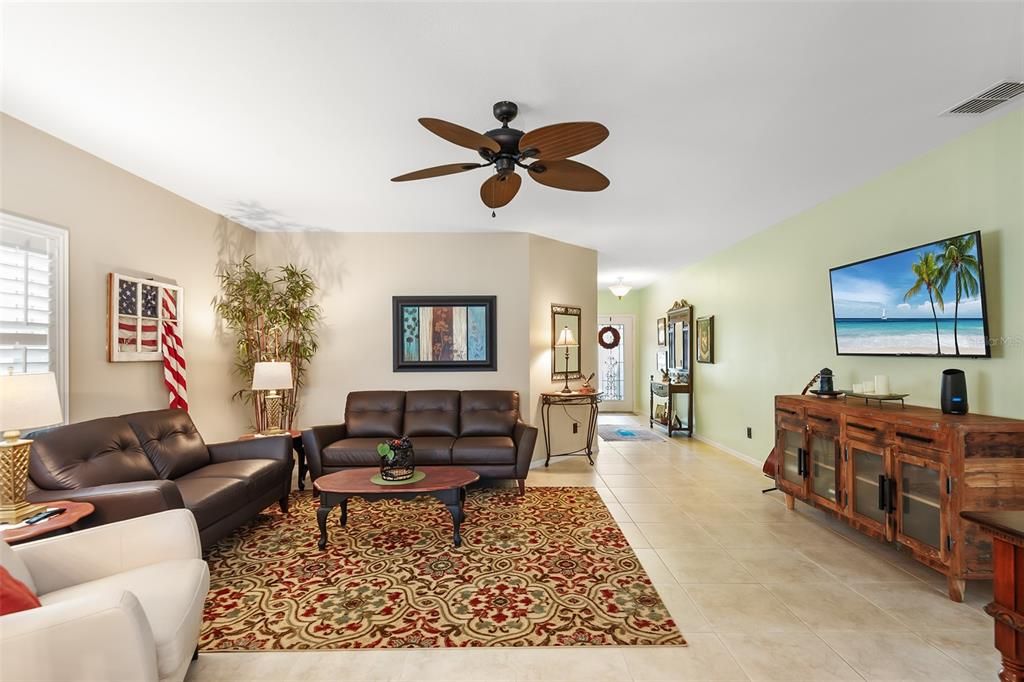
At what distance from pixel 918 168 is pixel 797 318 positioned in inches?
66.1

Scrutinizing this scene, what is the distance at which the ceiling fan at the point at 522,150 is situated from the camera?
2.17 metres

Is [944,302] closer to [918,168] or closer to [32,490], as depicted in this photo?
[918,168]

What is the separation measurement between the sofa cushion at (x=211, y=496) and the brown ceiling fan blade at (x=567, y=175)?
2687 mm

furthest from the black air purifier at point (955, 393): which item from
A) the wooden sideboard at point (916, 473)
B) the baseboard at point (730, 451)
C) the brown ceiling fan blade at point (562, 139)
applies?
the baseboard at point (730, 451)

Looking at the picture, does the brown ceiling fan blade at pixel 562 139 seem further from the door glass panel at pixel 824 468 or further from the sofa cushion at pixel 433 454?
the sofa cushion at pixel 433 454

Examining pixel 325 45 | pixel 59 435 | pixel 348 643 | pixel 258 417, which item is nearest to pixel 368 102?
pixel 325 45

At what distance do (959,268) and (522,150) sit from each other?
2756 mm

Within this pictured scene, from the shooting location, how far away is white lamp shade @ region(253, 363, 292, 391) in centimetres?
441

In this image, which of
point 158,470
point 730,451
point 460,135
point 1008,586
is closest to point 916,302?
point 1008,586

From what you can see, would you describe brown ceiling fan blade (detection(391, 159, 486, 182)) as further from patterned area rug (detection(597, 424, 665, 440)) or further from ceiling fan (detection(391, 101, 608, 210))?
patterned area rug (detection(597, 424, 665, 440))

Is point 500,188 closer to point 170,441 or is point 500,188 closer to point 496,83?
point 496,83

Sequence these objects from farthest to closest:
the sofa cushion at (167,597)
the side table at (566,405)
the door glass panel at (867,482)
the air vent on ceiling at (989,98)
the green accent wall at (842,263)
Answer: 1. the side table at (566,405)
2. the door glass panel at (867,482)
3. the green accent wall at (842,263)
4. the air vent on ceiling at (989,98)
5. the sofa cushion at (167,597)

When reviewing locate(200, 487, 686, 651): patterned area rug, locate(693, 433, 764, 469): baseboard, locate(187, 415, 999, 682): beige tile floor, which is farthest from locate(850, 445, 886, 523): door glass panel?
locate(693, 433, 764, 469): baseboard

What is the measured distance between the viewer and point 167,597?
1733 millimetres
